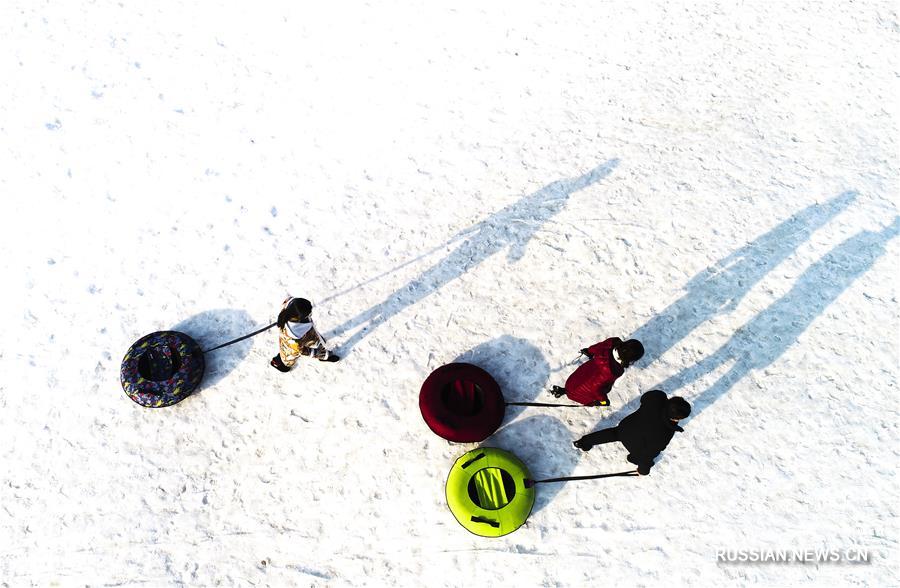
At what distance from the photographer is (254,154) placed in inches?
266

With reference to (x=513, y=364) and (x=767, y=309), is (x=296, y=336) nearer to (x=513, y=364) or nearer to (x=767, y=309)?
(x=513, y=364)

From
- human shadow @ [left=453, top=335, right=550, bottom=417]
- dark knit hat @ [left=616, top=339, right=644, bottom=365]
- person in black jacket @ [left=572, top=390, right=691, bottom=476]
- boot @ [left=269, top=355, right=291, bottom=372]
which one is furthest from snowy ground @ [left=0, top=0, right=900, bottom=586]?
dark knit hat @ [left=616, top=339, right=644, bottom=365]

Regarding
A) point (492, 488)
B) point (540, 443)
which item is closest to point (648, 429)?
point (540, 443)

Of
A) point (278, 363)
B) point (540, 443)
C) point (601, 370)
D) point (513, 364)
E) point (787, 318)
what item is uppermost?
point (601, 370)

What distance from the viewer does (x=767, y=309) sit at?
5992 mm

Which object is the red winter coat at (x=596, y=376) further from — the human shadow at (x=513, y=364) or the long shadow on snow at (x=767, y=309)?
the long shadow on snow at (x=767, y=309)

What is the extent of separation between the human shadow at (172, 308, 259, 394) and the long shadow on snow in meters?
3.96

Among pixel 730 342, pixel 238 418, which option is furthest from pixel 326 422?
pixel 730 342

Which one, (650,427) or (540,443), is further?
(540,443)

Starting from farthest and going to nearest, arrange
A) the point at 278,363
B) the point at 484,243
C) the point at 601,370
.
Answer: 1. the point at 484,243
2. the point at 278,363
3. the point at 601,370

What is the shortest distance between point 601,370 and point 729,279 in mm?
2654

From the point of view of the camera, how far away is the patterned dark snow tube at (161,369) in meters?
5.24

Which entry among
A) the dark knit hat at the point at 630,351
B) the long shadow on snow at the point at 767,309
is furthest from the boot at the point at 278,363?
the dark knit hat at the point at 630,351

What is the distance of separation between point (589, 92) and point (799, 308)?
403cm
